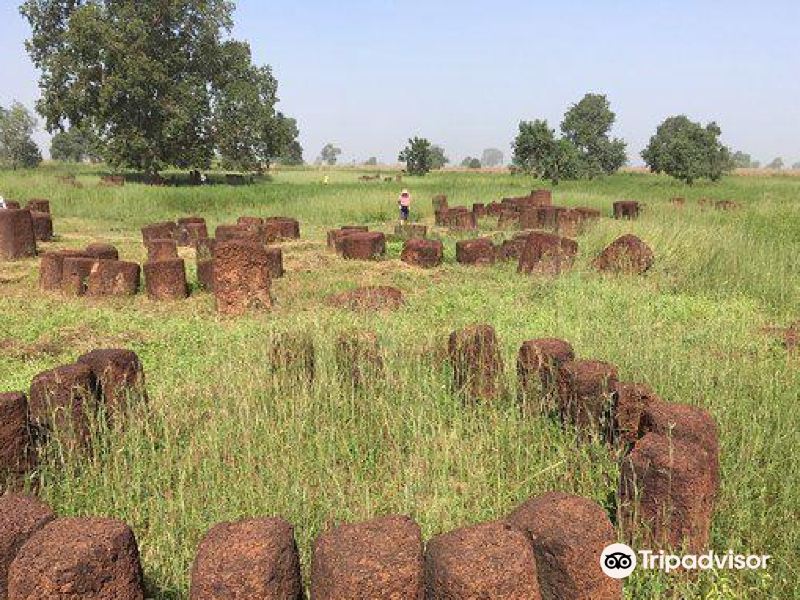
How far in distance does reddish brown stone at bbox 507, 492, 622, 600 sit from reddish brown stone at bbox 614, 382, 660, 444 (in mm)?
1410

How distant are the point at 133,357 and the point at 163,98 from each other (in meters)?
31.5

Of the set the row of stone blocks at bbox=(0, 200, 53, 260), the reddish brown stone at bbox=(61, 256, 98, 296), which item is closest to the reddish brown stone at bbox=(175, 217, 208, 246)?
the row of stone blocks at bbox=(0, 200, 53, 260)

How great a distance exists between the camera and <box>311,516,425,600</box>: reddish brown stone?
2.18 meters

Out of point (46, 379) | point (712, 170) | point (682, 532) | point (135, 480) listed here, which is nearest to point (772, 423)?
point (682, 532)

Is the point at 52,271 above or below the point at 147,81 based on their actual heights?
below

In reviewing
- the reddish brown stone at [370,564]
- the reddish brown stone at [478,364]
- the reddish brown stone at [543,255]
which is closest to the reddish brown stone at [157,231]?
the reddish brown stone at [543,255]

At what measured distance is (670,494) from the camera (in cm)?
287

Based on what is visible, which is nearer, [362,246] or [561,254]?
[561,254]

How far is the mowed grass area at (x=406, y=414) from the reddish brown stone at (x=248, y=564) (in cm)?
67

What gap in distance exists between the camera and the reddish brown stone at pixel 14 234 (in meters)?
11.3

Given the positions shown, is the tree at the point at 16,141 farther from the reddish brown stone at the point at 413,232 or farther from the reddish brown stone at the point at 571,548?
the reddish brown stone at the point at 571,548

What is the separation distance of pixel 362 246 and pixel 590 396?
324 inches

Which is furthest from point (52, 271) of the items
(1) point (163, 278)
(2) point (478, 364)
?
(2) point (478, 364)

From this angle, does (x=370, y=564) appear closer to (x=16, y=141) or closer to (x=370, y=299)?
(x=370, y=299)
